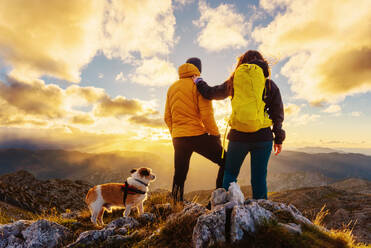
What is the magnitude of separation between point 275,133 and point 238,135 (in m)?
0.83

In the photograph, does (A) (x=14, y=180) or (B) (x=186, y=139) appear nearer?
(B) (x=186, y=139)

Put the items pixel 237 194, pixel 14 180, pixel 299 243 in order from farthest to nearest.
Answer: pixel 14 180, pixel 237 194, pixel 299 243

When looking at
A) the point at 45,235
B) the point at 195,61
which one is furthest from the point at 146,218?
the point at 195,61

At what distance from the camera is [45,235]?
3953 millimetres

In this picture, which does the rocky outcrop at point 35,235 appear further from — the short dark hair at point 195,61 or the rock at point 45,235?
the short dark hair at point 195,61

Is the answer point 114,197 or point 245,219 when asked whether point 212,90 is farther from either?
point 114,197

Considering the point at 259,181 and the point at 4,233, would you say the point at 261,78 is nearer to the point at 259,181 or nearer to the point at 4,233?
the point at 259,181

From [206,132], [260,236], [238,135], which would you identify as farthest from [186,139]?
[260,236]

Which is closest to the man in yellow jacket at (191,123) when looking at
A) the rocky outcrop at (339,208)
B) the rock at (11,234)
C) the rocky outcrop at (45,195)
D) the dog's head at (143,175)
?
the dog's head at (143,175)

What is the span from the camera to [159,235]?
11.1 feet

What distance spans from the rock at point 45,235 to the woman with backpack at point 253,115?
3.72 m

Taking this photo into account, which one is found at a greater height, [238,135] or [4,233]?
[238,135]

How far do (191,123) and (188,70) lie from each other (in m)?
1.43

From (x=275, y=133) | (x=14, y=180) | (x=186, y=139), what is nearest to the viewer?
(x=275, y=133)
